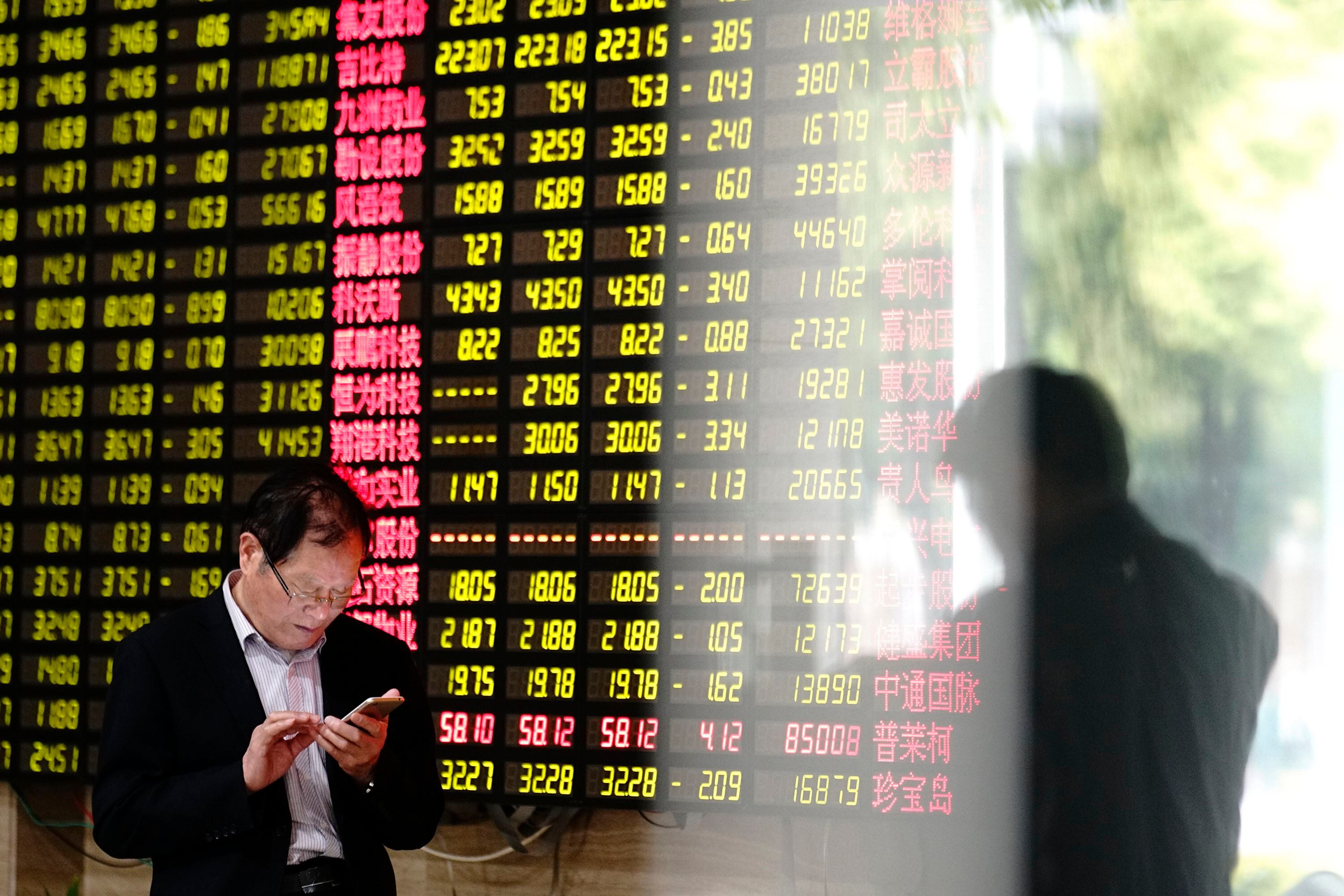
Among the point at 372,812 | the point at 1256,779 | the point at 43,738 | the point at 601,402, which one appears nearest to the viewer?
the point at 372,812

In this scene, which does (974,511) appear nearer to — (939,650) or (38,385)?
(939,650)

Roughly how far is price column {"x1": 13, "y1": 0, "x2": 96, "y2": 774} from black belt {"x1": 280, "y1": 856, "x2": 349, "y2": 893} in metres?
1.76

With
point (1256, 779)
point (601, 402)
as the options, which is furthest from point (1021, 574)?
point (601, 402)

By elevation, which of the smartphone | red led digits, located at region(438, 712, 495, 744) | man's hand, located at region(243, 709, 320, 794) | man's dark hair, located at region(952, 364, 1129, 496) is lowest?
red led digits, located at region(438, 712, 495, 744)

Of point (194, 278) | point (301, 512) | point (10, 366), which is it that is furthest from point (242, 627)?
point (10, 366)

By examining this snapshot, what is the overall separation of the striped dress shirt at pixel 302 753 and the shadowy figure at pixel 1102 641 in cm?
156

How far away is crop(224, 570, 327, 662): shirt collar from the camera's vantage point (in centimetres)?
217

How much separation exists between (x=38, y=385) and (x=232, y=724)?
2.08m

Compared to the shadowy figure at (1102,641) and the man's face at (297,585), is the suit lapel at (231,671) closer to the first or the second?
the man's face at (297,585)

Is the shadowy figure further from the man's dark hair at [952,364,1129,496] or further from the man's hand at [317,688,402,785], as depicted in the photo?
the man's hand at [317,688,402,785]

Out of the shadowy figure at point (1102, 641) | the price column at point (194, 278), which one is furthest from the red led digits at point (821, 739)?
the price column at point (194, 278)

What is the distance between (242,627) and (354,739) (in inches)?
10.9

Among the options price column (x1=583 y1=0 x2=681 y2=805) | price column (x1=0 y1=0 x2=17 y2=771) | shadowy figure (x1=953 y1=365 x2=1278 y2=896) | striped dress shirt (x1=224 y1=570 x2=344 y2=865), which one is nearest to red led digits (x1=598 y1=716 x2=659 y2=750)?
price column (x1=583 y1=0 x2=681 y2=805)

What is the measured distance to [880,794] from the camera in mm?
3047
